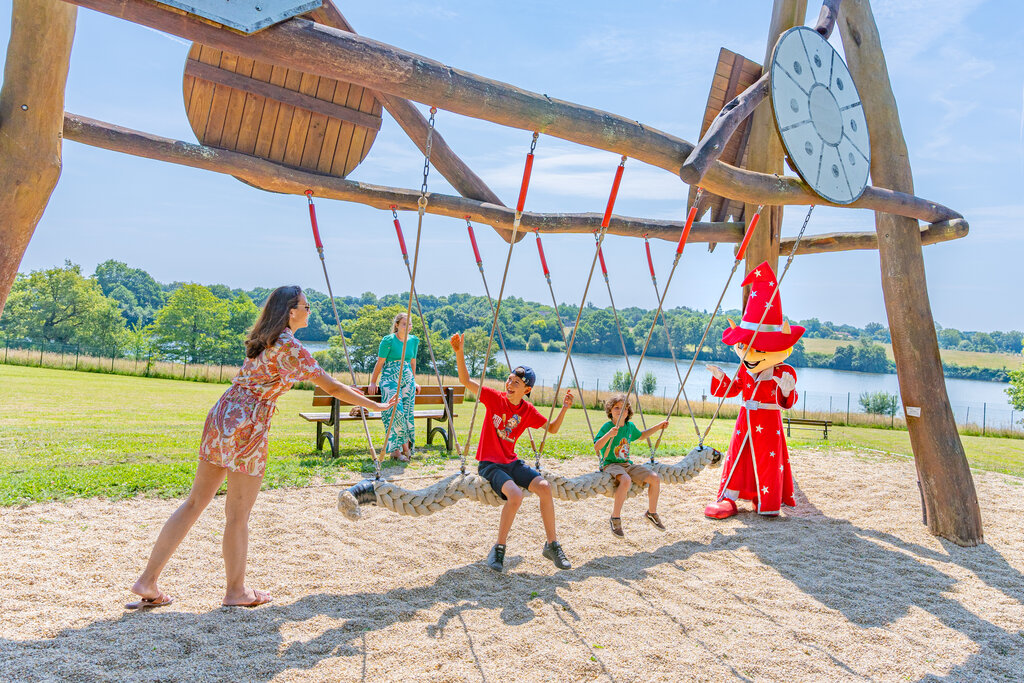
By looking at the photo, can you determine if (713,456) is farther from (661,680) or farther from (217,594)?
(217,594)

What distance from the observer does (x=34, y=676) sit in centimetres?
243

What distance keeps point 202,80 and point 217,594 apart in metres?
3.19

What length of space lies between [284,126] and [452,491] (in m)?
2.76

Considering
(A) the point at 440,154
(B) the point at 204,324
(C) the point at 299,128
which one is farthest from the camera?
(B) the point at 204,324

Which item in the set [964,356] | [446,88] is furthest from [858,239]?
[964,356]

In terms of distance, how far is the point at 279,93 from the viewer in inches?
175

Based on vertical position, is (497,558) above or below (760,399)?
below

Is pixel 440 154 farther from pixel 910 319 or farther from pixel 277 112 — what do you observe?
pixel 910 319

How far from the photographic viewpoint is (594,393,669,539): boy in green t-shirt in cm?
467

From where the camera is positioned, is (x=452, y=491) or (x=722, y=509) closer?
(x=452, y=491)

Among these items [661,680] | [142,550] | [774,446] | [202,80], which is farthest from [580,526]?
[202,80]

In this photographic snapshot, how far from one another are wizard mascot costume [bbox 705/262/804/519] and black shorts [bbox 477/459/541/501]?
86.4 inches

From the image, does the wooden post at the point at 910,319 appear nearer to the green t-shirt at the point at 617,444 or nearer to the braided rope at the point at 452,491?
the braided rope at the point at 452,491

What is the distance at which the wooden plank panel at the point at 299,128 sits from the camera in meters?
4.52
